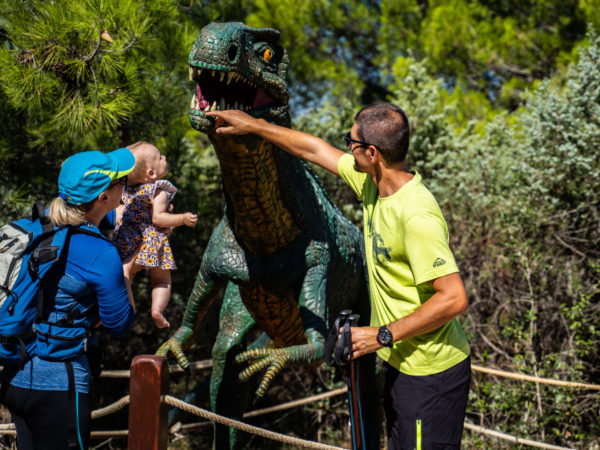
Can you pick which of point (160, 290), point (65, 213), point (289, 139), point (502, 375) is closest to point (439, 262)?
point (289, 139)

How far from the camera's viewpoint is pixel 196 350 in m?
6.13

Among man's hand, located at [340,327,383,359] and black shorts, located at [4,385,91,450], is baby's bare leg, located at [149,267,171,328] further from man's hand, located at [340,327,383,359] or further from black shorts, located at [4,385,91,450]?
man's hand, located at [340,327,383,359]

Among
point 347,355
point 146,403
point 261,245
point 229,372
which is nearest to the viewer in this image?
point 347,355

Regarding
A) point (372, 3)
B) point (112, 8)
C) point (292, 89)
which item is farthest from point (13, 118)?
point (372, 3)

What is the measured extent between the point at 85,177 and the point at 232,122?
580 mm

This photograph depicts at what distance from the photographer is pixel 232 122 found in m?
2.38

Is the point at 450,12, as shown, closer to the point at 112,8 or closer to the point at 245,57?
the point at 112,8

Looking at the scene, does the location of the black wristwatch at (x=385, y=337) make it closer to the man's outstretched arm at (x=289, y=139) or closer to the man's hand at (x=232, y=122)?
the man's outstretched arm at (x=289, y=139)

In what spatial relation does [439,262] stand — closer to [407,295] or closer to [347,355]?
[407,295]

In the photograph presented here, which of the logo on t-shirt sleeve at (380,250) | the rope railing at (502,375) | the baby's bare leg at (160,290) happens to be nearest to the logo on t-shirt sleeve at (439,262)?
the logo on t-shirt sleeve at (380,250)

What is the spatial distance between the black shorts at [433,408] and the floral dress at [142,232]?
4.74 ft

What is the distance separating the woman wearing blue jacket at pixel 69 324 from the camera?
209cm

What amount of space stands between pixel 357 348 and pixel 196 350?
4317mm

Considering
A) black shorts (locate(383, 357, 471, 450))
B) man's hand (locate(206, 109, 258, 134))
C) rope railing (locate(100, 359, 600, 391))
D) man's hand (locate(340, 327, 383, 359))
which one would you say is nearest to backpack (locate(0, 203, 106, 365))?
man's hand (locate(206, 109, 258, 134))
